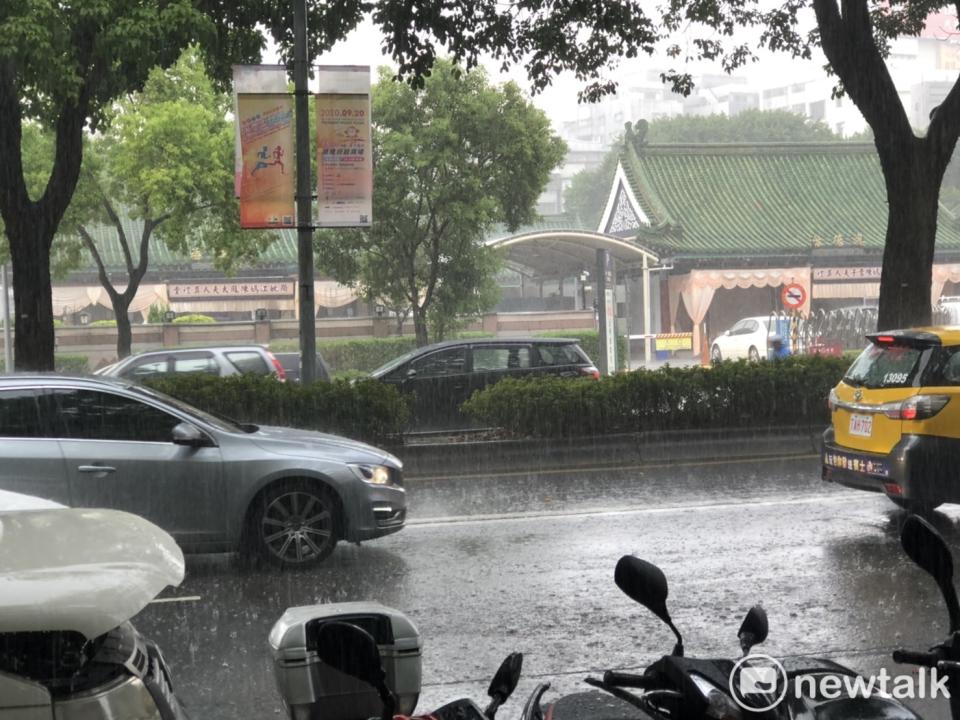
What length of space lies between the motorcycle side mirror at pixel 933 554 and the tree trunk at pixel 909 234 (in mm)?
12038

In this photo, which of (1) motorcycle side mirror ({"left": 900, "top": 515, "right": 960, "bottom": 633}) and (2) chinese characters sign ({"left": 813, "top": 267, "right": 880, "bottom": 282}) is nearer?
(1) motorcycle side mirror ({"left": 900, "top": 515, "right": 960, "bottom": 633})

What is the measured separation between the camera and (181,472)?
8297 mm

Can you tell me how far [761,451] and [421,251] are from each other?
16.2 m

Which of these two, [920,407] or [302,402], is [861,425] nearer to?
[920,407]

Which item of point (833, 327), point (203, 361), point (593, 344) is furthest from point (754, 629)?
point (833, 327)

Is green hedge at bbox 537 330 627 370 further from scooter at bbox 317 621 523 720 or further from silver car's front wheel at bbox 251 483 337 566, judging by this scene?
scooter at bbox 317 621 523 720

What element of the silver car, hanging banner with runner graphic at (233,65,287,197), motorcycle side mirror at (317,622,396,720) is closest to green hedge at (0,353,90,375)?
hanging banner with runner graphic at (233,65,287,197)

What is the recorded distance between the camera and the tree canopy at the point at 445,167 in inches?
978

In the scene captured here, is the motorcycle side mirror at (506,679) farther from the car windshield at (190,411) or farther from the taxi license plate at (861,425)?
the taxi license plate at (861,425)

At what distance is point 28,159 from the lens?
26.5 meters

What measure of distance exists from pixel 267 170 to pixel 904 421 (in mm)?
8121

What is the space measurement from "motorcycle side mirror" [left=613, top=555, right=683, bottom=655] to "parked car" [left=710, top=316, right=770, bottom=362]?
107 ft

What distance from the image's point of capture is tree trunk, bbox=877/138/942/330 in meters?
14.0

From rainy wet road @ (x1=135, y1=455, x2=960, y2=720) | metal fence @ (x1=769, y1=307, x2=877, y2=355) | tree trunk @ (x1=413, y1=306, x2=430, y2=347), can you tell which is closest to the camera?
rainy wet road @ (x1=135, y1=455, x2=960, y2=720)
